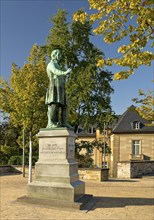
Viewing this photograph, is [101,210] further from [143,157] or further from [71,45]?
[143,157]

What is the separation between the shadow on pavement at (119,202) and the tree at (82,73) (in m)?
10.8

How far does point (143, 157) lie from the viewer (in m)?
35.9

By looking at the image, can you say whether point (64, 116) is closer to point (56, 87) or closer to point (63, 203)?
point (56, 87)

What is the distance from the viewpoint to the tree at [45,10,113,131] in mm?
20797

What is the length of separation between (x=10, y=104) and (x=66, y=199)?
8.18 meters

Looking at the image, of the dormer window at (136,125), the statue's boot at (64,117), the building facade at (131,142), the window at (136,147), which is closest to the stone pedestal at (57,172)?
the statue's boot at (64,117)

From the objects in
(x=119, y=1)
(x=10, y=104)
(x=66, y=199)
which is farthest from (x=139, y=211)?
(x=10, y=104)

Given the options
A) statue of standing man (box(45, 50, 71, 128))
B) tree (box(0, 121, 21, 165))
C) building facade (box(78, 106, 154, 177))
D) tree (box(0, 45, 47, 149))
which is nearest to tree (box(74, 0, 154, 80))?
statue of standing man (box(45, 50, 71, 128))

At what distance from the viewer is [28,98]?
14.3 meters

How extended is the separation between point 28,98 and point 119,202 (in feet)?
24.3

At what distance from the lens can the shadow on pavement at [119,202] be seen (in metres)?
8.77

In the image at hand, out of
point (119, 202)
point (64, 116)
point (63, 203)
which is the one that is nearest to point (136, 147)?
point (119, 202)

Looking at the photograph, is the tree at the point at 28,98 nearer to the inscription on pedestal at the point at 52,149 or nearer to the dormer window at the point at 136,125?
the inscription on pedestal at the point at 52,149

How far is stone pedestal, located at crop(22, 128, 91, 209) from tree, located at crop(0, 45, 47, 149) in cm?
528
